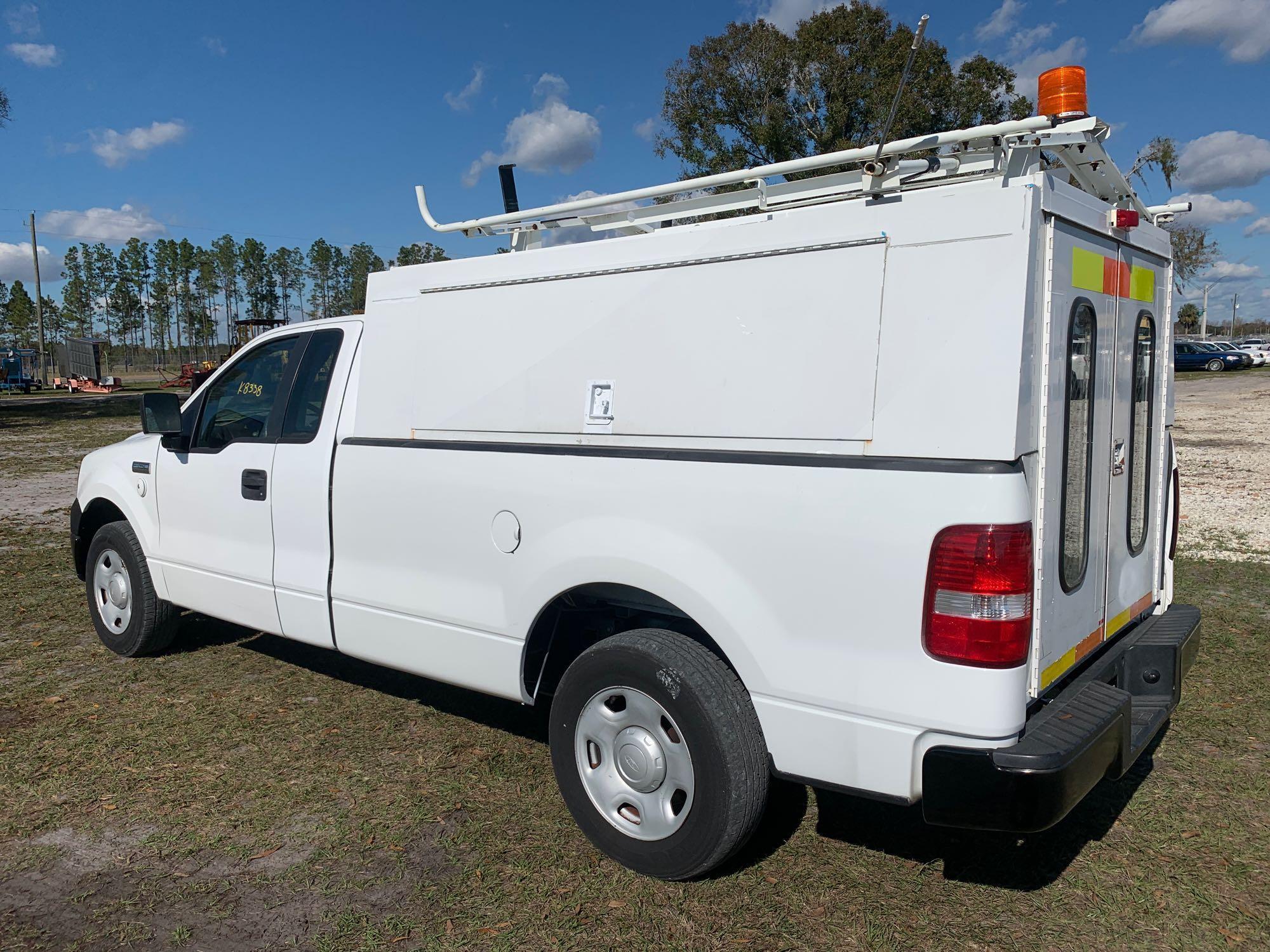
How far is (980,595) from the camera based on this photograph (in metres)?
2.65

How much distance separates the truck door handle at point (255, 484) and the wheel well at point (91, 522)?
1535 mm

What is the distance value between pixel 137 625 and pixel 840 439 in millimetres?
4529

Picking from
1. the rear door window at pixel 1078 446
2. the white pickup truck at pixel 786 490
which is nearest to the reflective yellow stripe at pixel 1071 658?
the white pickup truck at pixel 786 490

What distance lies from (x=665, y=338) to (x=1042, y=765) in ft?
5.77

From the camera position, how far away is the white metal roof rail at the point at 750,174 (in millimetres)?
2873

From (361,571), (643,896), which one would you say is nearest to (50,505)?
(361,571)

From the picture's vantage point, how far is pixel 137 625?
5.61m

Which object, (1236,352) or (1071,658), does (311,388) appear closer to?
(1071,658)

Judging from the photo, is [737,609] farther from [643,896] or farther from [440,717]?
[440,717]

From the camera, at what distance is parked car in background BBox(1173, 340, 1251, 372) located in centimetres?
5075

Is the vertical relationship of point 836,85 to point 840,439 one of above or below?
above

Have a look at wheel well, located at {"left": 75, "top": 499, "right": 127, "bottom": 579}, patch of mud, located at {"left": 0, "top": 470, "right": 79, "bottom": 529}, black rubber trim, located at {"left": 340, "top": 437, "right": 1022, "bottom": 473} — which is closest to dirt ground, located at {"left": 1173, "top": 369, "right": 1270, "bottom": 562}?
black rubber trim, located at {"left": 340, "top": 437, "right": 1022, "bottom": 473}

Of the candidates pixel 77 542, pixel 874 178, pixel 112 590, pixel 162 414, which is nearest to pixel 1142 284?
pixel 874 178

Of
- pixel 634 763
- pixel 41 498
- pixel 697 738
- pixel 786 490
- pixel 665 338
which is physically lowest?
pixel 41 498
